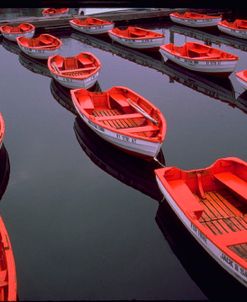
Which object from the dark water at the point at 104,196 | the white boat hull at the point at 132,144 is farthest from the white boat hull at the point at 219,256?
the white boat hull at the point at 132,144

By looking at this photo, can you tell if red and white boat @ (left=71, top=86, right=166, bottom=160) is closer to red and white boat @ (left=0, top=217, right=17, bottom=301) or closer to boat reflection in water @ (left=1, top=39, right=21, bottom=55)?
red and white boat @ (left=0, top=217, right=17, bottom=301)

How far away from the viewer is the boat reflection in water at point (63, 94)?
20453 mm

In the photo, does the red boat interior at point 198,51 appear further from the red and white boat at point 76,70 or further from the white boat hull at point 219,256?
the white boat hull at point 219,256

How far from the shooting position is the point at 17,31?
1378 inches

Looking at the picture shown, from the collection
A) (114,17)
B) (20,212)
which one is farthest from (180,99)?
(114,17)

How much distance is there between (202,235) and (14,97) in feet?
53.9

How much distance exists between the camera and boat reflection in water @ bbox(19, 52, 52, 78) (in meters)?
26.3

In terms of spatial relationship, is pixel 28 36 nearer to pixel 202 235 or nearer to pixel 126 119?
pixel 126 119

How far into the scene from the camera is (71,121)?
1856cm

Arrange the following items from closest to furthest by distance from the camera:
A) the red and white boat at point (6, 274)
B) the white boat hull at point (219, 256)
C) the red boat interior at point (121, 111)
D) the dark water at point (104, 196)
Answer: the red and white boat at point (6, 274)
the white boat hull at point (219, 256)
the dark water at point (104, 196)
the red boat interior at point (121, 111)

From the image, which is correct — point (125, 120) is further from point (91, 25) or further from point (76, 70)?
point (91, 25)

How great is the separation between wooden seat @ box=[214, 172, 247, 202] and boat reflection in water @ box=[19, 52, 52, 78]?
56.7 feet

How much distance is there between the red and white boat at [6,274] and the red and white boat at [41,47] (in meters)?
21.0

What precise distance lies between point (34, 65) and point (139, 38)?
9.02m
